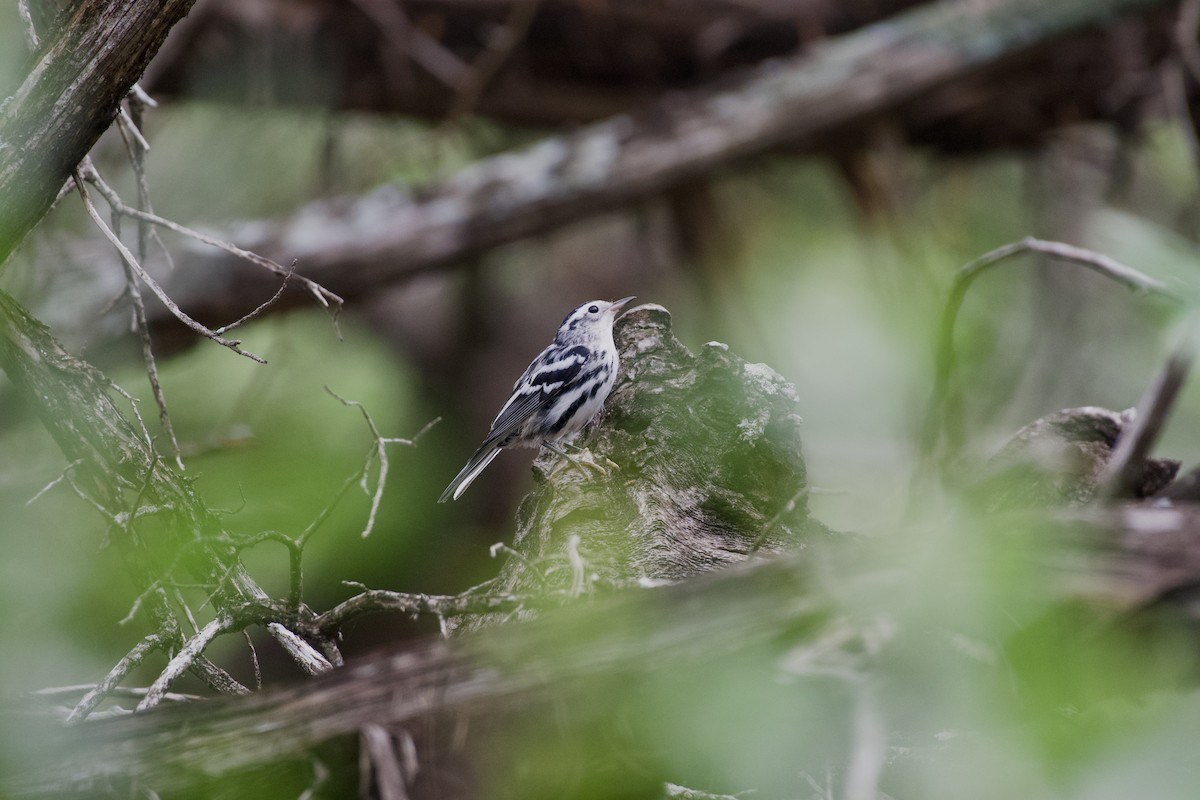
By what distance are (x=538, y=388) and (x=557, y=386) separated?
0.08 m

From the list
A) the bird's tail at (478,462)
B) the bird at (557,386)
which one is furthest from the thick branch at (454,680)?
the bird's tail at (478,462)

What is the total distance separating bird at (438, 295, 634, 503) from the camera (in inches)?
137

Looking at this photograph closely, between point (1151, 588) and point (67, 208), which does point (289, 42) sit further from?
point (1151, 588)

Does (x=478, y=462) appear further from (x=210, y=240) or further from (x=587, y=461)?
(x=210, y=240)

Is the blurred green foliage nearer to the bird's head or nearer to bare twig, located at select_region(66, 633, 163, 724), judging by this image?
bare twig, located at select_region(66, 633, 163, 724)

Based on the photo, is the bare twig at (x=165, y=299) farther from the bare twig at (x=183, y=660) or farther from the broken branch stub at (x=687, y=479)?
the broken branch stub at (x=687, y=479)

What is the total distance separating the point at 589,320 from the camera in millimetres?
3871

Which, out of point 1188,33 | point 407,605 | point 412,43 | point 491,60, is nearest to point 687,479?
point 407,605

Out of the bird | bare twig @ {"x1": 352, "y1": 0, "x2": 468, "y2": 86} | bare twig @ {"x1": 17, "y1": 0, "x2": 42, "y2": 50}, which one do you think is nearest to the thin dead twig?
bare twig @ {"x1": 17, "y1": 0, "x2": 42, "y2": 50}

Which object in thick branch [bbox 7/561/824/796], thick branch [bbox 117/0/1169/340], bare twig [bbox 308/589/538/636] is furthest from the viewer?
thick branch [bbox 117/0/1169/340]

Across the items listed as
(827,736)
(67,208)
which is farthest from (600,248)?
(827,736)

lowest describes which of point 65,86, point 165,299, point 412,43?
point 165,299

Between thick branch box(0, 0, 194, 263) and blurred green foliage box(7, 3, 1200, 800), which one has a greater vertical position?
thick branch box(0, 0, 194, 263)

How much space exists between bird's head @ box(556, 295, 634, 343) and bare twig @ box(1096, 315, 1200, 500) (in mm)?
2206
